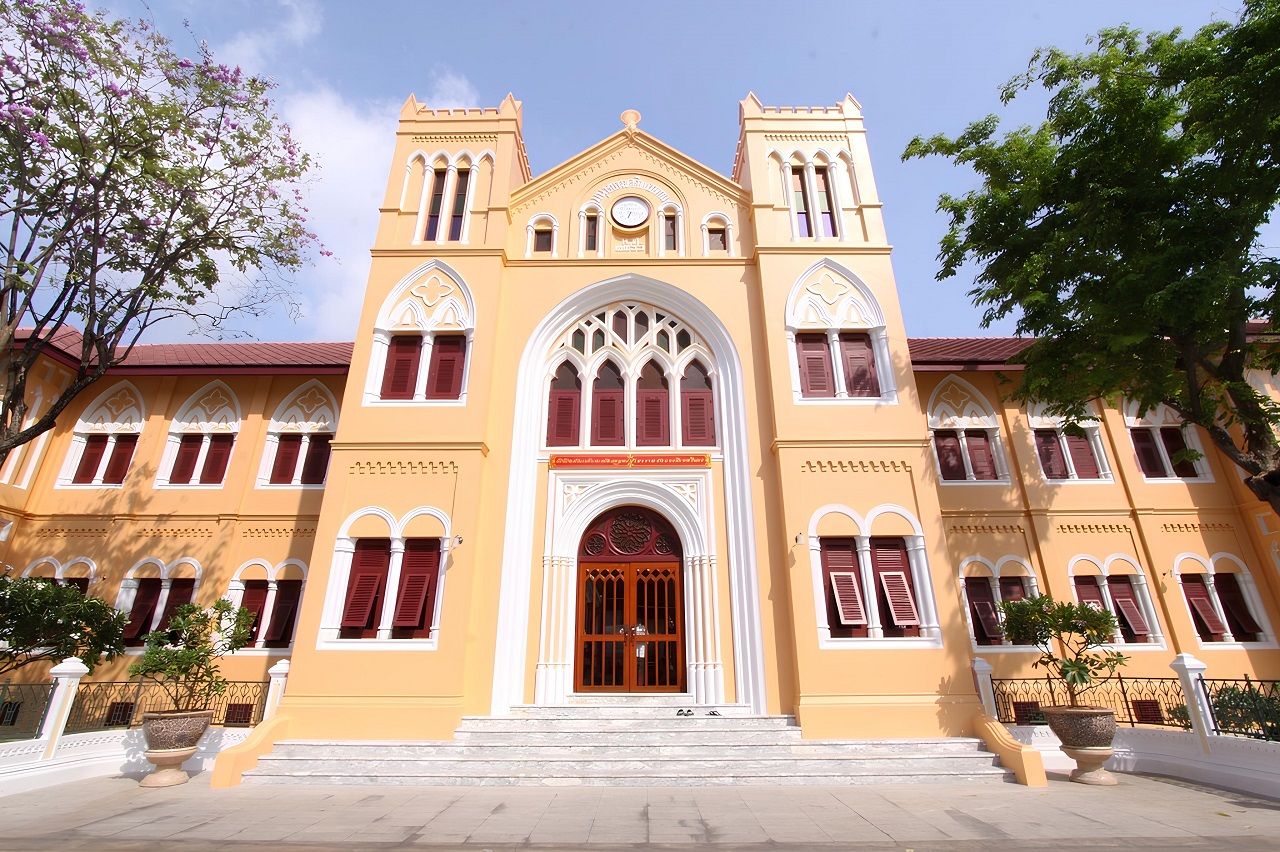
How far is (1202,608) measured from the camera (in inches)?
496

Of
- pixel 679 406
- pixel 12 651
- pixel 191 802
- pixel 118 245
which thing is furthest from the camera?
pixel 679 406

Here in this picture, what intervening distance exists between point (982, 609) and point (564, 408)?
9.96 metres

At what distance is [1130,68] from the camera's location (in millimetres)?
10102

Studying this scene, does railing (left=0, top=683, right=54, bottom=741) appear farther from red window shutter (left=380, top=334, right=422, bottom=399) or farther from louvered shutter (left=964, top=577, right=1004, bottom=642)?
louvered shutter (left=964, top=577, right=1004, bottom=642)

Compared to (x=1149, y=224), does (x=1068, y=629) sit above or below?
below

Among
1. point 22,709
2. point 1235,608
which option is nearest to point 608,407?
point 22,709

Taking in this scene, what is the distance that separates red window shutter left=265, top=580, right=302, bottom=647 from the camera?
12469 millimetres

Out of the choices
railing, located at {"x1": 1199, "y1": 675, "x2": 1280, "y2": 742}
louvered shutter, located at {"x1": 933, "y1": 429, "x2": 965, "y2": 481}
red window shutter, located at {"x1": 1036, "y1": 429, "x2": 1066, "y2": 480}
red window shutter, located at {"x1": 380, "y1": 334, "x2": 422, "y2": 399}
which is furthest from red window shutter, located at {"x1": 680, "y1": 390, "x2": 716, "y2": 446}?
railing, located at {"x1": 1199, "y1": 675, "x2": 1280, "y2": 742}

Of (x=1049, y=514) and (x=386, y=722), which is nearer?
(x=386, y=722)

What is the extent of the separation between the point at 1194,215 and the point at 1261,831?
8.58m

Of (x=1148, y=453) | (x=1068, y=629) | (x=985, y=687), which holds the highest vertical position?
(x=1148, y=453)

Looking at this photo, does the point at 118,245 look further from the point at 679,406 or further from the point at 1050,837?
the point at 1050,837

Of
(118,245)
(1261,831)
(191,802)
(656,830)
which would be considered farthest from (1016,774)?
(118,245)

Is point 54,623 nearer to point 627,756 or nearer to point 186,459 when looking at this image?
point 186,459
